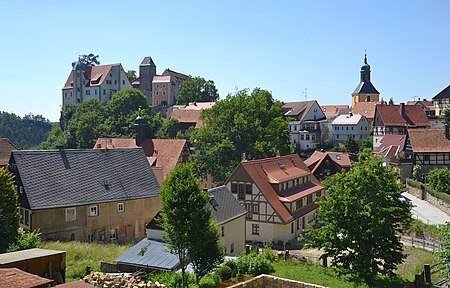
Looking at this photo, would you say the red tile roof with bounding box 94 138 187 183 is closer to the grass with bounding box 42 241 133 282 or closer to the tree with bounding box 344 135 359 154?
the grass with bounding box 42 241 133 282

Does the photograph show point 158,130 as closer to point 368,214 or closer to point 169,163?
point 169,163

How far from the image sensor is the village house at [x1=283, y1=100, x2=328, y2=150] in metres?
80.8

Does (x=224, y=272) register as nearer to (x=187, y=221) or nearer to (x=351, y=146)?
(x=187, y=221)

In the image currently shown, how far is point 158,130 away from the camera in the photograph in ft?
256

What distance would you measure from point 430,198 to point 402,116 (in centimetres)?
2571

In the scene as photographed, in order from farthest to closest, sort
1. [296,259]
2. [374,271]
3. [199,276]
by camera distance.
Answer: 1. [296,259]
2. [374,271]
3. [199,276]

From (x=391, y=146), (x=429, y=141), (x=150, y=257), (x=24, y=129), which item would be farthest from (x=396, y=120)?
(x=24, y=129)

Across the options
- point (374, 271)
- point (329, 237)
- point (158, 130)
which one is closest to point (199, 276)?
point (329, 237)

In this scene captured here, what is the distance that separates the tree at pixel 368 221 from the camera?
74.9 ft

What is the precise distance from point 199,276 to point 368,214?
792 cm

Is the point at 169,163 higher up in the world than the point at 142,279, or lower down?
higher up

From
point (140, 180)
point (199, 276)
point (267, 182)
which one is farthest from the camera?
point (267, 182)

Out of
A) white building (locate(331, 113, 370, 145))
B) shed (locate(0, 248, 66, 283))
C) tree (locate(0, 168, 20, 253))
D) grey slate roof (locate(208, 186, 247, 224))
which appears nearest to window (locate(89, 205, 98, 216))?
tree (locate(0, 168, 20, 253))

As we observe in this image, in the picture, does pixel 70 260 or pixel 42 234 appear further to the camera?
pixel 42 234
